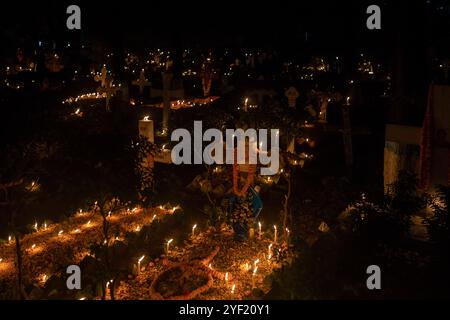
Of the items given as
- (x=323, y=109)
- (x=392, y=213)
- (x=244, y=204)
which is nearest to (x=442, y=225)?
(x=392, y=213)

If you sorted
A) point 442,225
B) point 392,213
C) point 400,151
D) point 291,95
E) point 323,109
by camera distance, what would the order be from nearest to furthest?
point 442,225 → point 392,213 → point 400,151 → point 291,95 → point 323,109

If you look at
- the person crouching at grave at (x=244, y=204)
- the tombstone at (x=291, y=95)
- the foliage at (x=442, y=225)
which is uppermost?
the tombstone at (x=291, y=95)

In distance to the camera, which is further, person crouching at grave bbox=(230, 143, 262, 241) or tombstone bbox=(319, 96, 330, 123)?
tombstone bbox=(319, 96, 330, 123)

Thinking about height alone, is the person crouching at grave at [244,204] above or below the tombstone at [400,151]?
below

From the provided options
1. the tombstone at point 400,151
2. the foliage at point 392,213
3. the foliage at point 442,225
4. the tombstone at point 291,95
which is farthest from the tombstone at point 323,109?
the foliage at point 442,225

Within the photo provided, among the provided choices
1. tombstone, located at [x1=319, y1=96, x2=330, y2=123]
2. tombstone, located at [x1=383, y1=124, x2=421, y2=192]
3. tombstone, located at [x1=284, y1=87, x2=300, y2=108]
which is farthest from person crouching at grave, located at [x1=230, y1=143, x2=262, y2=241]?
tombstone, located at [x1=319, y1=96, x2=330, y2=123]

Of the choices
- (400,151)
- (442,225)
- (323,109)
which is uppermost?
(323,109)

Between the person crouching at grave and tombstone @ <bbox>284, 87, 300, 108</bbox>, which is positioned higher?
tombstone @ <bbox>284, 87, 300, 108</bbox>

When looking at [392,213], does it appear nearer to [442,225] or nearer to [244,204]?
[442,225]

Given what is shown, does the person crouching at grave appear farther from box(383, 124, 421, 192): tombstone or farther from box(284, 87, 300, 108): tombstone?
box(284, 87, 300, 108): tombstone

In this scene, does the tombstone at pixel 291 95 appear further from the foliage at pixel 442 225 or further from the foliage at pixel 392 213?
the foliage at pixel 442 225

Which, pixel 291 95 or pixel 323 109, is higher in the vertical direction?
pixel 291 95
